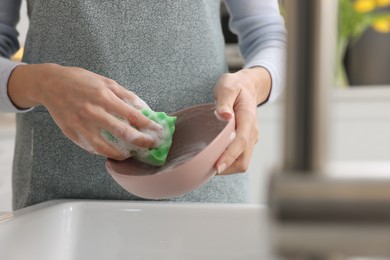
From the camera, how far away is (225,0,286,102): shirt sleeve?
758mm

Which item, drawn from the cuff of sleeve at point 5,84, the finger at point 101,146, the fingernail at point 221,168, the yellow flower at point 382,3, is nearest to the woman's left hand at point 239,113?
the fingernail at point 221,168

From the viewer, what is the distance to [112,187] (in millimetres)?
713

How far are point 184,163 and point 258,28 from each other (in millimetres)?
314

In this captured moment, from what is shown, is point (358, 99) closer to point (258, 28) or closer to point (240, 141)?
point (258, 28)

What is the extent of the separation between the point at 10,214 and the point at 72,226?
0.26ft

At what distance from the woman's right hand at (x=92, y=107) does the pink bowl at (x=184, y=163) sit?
27mm

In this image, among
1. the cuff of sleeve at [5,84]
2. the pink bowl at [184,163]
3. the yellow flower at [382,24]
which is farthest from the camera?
the yellow flower at [382,24]

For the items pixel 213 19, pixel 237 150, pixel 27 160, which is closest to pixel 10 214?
pixel 27 160

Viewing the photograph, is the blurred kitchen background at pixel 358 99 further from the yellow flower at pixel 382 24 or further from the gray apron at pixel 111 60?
the gray apron at pixel 111 60

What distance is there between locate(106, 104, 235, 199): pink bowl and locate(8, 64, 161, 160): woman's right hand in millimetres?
27

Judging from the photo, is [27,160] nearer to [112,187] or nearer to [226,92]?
[112,187]

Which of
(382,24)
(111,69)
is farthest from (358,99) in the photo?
(111,69)

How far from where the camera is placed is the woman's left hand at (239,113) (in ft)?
1.83

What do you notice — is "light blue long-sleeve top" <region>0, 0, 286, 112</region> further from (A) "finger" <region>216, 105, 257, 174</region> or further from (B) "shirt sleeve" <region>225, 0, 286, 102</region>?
(A) "finger" <region>216, 105, 257, 174</region>
